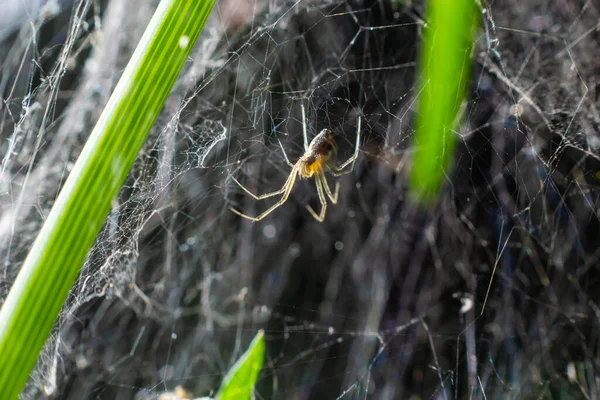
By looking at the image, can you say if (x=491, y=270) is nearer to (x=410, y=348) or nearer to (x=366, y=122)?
(x=410, y=348)

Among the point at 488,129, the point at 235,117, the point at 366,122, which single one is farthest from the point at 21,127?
the point at 488,129

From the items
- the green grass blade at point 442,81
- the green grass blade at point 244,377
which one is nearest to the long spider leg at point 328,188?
the green grass blade at point 442,81

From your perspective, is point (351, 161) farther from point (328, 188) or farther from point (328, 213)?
point (328, 213)

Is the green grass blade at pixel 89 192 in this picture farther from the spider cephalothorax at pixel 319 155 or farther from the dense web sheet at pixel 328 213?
the spider cephalothorax at pixel 319 155

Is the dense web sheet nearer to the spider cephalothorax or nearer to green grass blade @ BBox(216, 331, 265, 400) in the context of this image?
the spider cephalothorax

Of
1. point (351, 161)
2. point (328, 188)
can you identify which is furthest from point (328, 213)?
point (351, 161)

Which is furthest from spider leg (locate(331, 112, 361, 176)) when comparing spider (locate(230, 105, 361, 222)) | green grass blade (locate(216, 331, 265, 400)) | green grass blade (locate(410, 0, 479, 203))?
green grass blade (locate(216, 331, 265, 400))

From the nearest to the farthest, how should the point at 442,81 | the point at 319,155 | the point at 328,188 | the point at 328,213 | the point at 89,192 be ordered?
1. the point at 89,192
2. the point at 442,81
3. the point at 319,155
4. the point at 328,188
5. the point at 328,213
